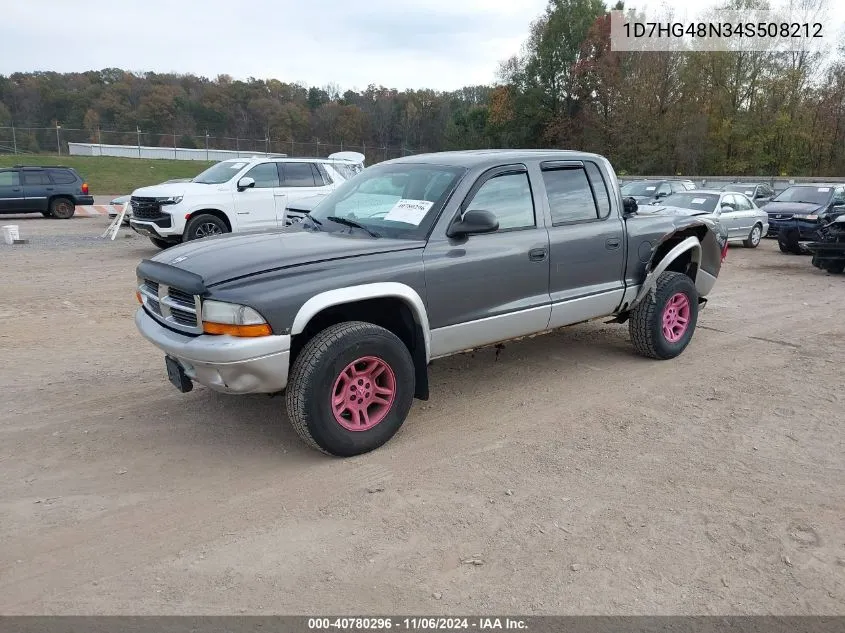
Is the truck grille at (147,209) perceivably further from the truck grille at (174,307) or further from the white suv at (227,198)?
the truck grille at (174,307)

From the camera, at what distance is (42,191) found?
19562 mm

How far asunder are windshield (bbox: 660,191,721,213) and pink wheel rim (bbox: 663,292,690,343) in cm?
996

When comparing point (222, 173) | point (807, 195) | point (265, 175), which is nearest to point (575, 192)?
point (265, 175)

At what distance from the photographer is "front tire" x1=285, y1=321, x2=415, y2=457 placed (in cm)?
388

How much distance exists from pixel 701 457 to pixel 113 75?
75801mm

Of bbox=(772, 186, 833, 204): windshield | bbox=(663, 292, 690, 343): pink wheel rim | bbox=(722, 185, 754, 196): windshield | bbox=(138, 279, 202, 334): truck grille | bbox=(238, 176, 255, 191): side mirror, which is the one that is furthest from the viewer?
bbox=(722, 185, 754, 196): windshield

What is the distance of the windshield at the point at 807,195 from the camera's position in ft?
54.4

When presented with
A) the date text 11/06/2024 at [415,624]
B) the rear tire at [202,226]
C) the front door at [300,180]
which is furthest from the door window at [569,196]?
the front door at [300,180]

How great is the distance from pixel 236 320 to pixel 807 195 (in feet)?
58.1

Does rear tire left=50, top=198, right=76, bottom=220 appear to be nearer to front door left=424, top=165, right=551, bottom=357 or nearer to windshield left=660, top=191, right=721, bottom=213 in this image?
windshield left=660, top=191, right=721, bottom=213

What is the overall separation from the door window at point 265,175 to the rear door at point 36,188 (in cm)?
1068

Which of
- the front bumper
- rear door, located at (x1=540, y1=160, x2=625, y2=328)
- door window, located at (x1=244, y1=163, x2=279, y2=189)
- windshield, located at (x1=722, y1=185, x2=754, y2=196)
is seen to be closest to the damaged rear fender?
rear door, located at (x1=540, y1=160, x2=625, y2=328)

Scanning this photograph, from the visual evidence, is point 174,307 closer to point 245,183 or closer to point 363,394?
point 363,394

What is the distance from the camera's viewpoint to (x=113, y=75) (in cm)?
6706
